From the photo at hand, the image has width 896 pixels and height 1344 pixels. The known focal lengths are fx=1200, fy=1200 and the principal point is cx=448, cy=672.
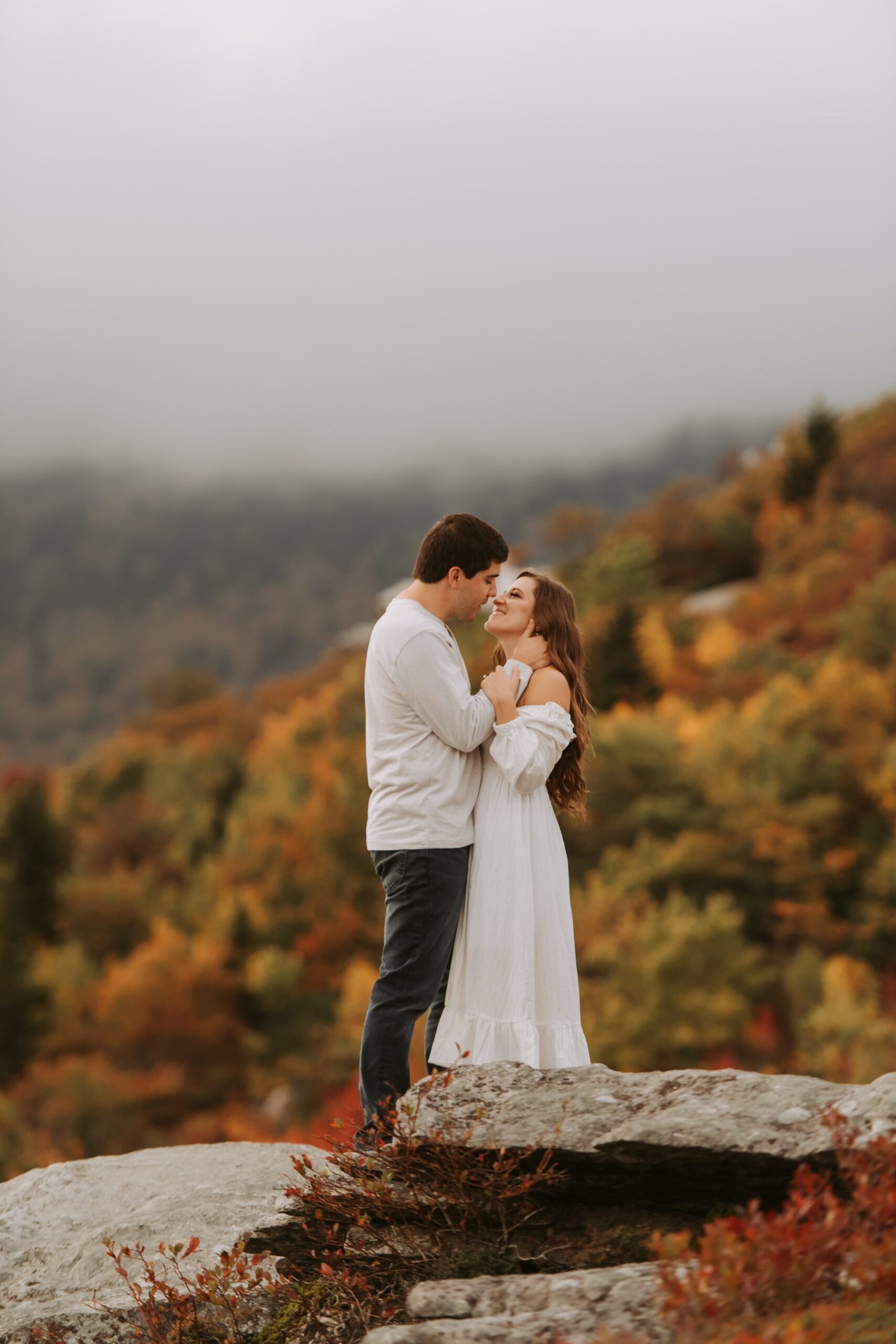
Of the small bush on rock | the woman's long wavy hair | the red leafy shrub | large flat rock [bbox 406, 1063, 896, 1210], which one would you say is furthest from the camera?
the woman's long wavy hair

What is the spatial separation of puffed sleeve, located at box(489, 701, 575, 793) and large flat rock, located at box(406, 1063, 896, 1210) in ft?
3.74

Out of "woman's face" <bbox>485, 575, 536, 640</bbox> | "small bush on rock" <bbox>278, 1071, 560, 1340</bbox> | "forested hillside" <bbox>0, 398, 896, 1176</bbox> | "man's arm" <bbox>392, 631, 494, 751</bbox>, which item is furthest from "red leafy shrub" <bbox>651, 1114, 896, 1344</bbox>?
"forested hillside" <bbox>0, 398, 896, 1176</bbox>

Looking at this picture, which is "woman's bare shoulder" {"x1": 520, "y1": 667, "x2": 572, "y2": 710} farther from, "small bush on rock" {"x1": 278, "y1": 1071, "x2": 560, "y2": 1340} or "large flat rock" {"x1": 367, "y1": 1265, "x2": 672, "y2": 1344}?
"large flat rock" {"x1": 367, "y1": 1265, "x2": 672, "y2": 1344}

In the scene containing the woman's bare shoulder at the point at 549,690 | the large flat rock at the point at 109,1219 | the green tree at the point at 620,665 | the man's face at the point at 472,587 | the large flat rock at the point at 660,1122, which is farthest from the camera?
the green tree at the point at 620,665

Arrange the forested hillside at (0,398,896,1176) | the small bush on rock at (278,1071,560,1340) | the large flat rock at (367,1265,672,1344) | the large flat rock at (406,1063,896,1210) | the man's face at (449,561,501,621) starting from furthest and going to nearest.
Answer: the forested hillside at (0,398,896,1176), the man's face at (449,561,501,621), the small bush on rock at (278,1071,560,1340), the large flat rock at (406,1063,896,1210), the large flat rock at (367,1265,672,1344)

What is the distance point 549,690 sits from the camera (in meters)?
5.20

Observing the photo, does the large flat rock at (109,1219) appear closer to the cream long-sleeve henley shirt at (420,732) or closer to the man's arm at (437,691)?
the cream long-sleeve henley shirt at (420,732)

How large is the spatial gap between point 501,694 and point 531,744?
260 millimetres

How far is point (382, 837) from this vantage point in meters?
4.89

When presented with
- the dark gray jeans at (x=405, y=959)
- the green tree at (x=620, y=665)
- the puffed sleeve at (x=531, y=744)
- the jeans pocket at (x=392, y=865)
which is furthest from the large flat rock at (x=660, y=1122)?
the green tree at (x=620, y=665)

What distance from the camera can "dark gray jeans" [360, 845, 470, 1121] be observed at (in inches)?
188

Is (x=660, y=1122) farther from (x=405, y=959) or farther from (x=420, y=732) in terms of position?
(x=420, y=732)

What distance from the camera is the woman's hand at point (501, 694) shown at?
498cm

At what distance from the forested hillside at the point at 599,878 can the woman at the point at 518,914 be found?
24.5 m
